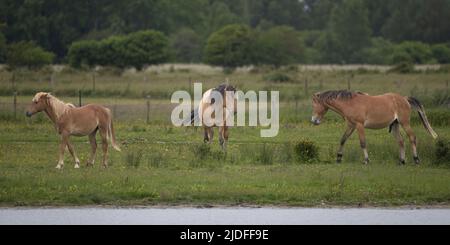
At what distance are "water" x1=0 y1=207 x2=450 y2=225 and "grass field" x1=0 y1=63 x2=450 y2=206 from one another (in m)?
0.54

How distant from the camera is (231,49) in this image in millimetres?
76750

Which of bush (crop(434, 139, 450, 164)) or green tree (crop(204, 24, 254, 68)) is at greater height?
green tree (crop(204, 24, 254, 68))

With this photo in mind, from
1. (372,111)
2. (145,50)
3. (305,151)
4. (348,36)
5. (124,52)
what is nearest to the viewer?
(305,151)

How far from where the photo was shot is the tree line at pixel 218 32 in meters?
75.5

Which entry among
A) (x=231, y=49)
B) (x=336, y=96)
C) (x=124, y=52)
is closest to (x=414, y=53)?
(x=231, y=49)

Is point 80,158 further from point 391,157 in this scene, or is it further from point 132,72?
point 132,72

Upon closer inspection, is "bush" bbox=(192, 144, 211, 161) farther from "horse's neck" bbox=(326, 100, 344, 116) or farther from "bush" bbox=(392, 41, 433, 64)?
"bush" bbox=(392, 41, 433, 64)

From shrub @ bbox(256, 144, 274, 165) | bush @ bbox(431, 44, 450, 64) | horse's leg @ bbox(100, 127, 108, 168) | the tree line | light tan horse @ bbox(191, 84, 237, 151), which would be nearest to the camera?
horse's leg @ bbox(100, 127, 108, 168)

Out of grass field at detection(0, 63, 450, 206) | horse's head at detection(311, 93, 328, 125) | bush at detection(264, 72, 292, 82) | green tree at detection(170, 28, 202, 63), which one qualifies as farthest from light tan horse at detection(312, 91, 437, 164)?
green tree at detection(170, 28, 202, 63)

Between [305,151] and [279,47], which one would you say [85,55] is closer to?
[279,47]

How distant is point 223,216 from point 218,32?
6364 cm

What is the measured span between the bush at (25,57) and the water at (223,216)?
154ft

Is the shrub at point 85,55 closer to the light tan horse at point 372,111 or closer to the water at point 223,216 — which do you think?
the light tan horse at point 372,111

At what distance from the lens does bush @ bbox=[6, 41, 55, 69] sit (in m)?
63.1
